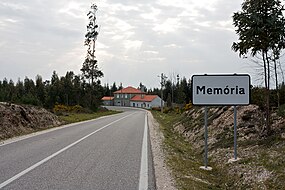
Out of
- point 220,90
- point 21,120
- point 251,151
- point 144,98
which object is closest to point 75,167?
point 220,90

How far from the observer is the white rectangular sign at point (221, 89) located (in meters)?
9.23

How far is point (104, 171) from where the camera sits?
8.16m

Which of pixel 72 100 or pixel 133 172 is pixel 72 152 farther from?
pixel 72 100

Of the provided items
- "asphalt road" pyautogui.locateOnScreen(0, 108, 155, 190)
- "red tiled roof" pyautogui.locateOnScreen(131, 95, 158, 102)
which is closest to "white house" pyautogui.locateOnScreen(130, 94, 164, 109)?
"red tiled roof" pyautogui.locateOnScreen(131, 95, 158, 102)

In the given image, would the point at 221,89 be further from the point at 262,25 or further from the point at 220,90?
the point at 262,25

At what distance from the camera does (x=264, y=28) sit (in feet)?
35.6

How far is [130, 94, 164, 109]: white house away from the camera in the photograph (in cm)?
12244

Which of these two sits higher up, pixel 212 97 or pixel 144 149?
pixel 212 97

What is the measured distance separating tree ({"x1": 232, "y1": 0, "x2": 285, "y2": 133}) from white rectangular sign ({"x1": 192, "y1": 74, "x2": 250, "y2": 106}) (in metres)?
2.12

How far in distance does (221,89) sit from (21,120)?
15214mm

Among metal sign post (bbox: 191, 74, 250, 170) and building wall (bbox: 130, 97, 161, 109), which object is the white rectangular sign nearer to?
metal sign post (bbox: 191, 74, 250, 170)

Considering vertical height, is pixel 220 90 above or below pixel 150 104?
above

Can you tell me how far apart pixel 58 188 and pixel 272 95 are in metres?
12.0

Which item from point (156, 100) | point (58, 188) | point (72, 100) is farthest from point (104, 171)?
point (156, 100)
